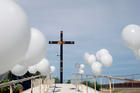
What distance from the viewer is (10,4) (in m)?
2.22

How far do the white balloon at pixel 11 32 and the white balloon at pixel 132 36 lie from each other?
524 centimetres

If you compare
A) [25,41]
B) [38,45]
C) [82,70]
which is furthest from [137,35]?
[82,70]

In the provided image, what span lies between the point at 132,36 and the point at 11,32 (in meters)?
5.52

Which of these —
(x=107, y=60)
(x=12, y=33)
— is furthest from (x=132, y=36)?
(x=12, y=33)

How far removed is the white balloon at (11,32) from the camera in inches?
83.7

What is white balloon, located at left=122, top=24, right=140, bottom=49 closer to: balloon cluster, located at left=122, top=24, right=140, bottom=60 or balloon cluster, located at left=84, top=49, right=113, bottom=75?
balloon cluster, located at left=122, top=24, right=140, bottom=60

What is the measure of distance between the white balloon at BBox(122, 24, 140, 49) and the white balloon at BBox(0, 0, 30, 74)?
5.24 metres

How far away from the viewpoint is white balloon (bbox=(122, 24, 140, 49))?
6.84 meters

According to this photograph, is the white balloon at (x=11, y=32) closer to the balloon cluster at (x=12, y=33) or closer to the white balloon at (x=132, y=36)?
the balloon cluster at (x=12, y=33)

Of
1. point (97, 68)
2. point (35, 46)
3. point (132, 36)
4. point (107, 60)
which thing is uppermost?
point (132, 36)

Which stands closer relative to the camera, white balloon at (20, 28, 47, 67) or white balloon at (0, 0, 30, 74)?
white balloon at (0, 0, 30, 74)

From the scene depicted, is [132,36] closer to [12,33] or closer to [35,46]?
[35,46]

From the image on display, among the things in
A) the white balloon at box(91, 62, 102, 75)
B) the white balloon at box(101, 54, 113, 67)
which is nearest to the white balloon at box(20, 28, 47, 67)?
the white balloon at box(101, 54, 113, 67)

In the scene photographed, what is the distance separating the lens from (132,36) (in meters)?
6.88
